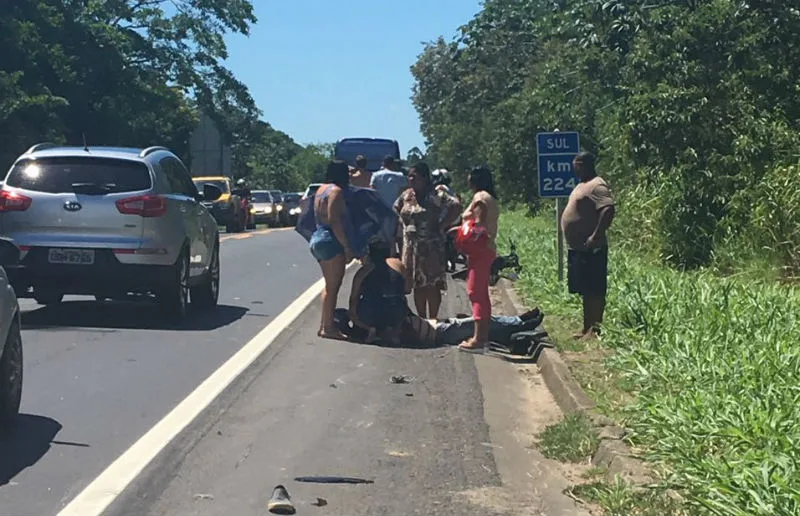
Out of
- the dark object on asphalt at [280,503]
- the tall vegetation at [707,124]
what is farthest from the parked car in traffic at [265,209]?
the dark object on asphalt at [280,503]

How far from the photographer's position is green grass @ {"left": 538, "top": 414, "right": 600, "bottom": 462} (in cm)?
773

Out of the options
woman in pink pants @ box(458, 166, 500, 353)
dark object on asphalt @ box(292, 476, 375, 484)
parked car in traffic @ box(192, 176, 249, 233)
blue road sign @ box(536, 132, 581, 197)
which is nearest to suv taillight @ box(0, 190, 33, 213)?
woman in pink pants @ box(458, 166, 500, 353)

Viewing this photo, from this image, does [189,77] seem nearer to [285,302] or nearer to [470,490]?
[285,302]

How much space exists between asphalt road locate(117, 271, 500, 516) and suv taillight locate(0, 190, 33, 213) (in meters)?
3.63

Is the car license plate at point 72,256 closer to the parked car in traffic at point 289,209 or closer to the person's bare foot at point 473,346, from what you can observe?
the person's bare foot at point 473,346

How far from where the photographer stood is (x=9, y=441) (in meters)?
7.99

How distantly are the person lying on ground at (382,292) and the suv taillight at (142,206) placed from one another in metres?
2.37

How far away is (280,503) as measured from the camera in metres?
6.57

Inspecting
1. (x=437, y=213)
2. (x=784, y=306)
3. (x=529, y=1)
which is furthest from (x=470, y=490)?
(x=529, y=1)

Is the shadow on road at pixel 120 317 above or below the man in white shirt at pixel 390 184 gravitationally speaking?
below

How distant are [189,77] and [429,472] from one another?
49908mm

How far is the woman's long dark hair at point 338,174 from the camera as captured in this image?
12898 mm

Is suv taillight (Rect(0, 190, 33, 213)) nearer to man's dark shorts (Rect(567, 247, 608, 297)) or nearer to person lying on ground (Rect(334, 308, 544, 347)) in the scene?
person lying on ground (Rect(334, 308, 544, 347))

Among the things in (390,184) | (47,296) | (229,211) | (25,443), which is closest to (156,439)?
(25,443)
